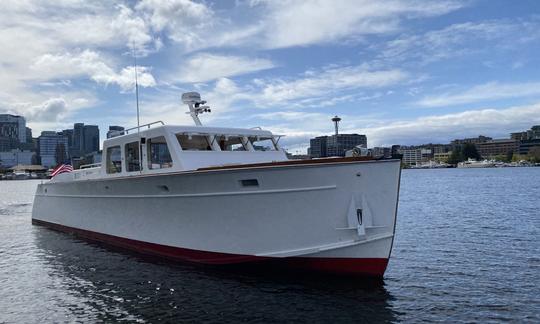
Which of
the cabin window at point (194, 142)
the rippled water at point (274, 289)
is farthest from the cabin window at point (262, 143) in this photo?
the rippled water at point (274, 289)

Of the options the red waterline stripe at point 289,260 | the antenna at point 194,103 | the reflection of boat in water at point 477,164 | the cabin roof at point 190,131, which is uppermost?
the antenna at point 194,103

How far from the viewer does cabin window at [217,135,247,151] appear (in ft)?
48.8

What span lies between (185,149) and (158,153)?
0.96 m

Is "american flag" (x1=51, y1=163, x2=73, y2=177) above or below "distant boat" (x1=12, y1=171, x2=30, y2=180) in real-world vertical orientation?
above

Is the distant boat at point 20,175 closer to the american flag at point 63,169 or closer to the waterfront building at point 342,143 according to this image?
the american flag at point 63,169

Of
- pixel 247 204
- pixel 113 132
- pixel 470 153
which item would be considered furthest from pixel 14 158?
pixel 247 204

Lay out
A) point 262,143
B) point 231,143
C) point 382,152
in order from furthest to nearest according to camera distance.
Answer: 1. point 262,143
2. point 231,143
3. point 382,152

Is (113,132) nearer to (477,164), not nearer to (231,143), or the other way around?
(231,143)

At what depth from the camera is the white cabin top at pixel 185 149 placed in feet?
44.6

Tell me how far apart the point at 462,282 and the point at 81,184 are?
564 inches

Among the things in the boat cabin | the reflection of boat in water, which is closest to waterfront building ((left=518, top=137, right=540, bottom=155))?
the reflection of boat in water

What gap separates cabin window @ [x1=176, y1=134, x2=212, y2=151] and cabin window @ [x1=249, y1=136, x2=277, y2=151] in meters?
1.81

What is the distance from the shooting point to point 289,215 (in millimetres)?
10789

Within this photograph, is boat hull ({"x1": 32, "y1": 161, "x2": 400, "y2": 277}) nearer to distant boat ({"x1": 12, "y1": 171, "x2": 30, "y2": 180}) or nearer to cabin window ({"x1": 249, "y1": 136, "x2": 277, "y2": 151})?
cabin window ({"x1": 249, "y1": 136, "x2": 277, "y2": 151})
